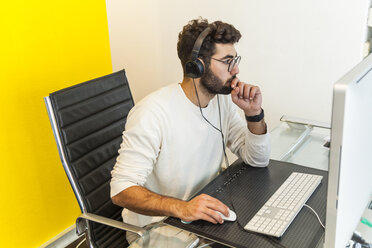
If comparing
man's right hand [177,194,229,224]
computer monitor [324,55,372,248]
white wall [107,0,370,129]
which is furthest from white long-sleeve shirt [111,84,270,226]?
white wall [107,0,370,129]

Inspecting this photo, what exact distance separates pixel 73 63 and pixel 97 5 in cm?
38

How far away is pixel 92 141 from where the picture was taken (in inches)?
58.1

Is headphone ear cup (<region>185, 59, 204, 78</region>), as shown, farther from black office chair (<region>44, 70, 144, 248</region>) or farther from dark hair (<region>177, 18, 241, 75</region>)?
black office chair (<region>44, 70, 144, 248</region>)

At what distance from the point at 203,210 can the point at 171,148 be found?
331mm

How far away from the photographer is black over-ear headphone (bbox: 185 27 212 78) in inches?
50.6

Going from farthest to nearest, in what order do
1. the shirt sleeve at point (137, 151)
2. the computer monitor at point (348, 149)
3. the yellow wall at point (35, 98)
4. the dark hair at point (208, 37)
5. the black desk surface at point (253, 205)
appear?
the yellow wall at point (35, 98) → the dark hair at point (208, 37) → the shirt sleeve at point (137, 151) → the black desk surface at point (253, 205) → the computer monitor at point (348, 149)

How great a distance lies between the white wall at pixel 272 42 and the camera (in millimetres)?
1949

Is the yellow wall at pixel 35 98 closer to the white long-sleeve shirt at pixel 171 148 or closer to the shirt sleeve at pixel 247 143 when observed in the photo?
the white long-sleeve shirt at pixel 171 148

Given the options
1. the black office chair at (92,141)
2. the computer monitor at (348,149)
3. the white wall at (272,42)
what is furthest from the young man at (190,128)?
the white wall at (272,42)

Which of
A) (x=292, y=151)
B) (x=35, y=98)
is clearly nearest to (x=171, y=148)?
(x=292, y=151)

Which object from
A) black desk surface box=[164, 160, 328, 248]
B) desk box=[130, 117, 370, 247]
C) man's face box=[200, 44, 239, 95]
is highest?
man's face box=[200, 44, 239, 95]

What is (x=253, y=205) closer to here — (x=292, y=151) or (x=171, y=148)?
(x=171, y=148)

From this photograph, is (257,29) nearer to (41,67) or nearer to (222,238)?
(41,67)

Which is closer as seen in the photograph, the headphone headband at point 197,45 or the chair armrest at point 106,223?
the chair armrest at point 106,223
